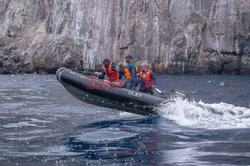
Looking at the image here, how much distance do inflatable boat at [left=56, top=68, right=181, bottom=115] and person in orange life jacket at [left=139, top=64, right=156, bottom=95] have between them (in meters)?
0.67

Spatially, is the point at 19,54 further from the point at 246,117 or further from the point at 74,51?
the point at 246,117

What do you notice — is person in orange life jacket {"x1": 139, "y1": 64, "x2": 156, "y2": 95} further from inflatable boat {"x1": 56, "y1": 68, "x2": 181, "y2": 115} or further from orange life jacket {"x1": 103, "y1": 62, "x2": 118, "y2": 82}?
orange life jacket {"x1": 103, "y1": 62, "x2": 118, "y2": 82}

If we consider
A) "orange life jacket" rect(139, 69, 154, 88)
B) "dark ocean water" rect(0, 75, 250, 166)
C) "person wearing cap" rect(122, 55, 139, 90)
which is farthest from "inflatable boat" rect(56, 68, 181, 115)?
"orange life jacket" rect(139, 69, 154, 88)

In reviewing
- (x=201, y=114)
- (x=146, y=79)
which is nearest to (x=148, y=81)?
(x=146, y=79)

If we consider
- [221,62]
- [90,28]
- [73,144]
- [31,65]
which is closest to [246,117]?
[73,144]

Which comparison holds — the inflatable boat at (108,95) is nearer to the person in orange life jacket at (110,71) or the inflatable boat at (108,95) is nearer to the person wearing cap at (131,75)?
the person wearing cap at (131,75)

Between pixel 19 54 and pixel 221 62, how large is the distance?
105 ft

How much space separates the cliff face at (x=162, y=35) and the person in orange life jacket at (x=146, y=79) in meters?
31.4

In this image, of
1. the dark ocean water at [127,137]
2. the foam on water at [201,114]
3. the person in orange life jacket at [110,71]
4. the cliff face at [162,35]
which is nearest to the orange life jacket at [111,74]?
the person in orange life jacket at [110,71]

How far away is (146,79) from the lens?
486 inches

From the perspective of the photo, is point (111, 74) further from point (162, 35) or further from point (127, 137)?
point (162, 35)

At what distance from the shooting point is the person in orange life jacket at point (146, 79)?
40.1 ft

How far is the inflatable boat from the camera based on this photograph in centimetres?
1172

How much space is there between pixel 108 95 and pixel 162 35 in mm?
33568
